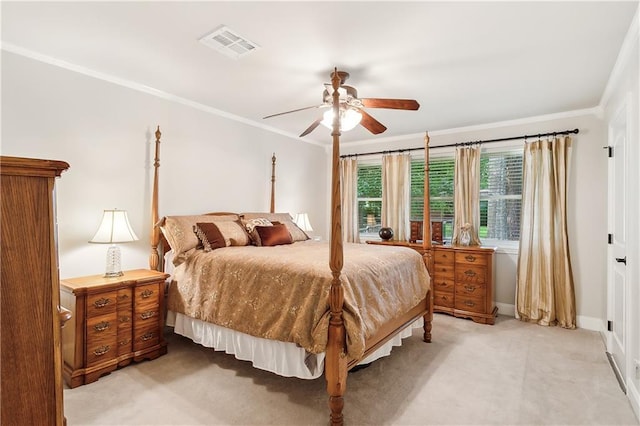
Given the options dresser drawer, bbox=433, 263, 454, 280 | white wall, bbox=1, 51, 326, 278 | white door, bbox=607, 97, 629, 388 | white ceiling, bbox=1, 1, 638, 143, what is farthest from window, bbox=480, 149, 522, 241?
white wall, bbox=1, 51, 326, 278

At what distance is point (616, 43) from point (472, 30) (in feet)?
3.52

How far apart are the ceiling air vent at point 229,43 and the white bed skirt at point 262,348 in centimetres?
214

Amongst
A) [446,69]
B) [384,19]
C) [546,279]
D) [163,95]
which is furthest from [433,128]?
[163,95]

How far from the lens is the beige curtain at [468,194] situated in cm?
447

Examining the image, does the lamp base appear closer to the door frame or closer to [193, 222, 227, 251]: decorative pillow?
[193, 222, 227, 251]: decorative pillow

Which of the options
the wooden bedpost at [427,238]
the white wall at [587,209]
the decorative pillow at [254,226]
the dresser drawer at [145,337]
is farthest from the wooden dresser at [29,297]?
the white wall at [587,209]

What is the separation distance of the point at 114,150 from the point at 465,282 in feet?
13.5

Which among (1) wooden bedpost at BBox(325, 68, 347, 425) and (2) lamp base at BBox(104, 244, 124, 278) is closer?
(1) wooden bedpost at BBox(325, 68, 347, 425)

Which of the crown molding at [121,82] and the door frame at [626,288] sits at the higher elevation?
the crown molding at [121,82]

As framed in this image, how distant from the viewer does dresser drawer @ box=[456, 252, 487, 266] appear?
4.00 meters

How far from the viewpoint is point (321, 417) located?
6.81ft

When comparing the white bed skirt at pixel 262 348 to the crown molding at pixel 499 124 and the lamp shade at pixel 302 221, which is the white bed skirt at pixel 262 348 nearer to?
the lamp shade at pixel 302 221

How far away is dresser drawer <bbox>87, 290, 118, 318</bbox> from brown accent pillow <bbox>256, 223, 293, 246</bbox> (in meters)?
1.42

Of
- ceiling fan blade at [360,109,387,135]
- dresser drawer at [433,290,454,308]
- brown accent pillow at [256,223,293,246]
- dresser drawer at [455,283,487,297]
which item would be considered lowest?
dresser drawer at [433,290,454,308]
